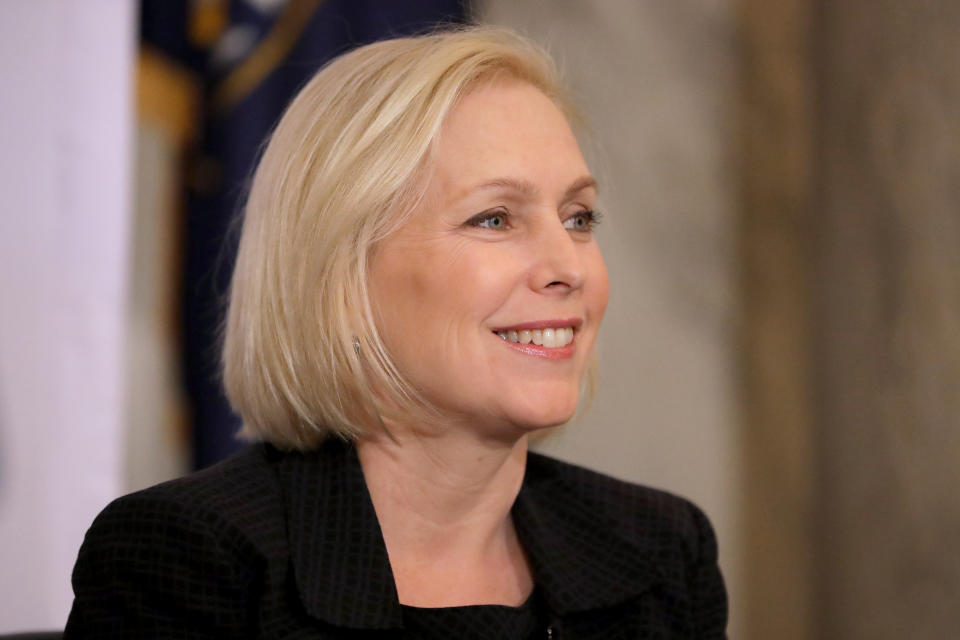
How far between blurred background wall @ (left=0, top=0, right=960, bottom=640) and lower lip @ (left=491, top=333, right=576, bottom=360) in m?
0.42

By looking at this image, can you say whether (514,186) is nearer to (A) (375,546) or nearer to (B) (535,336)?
(B) (535,336)

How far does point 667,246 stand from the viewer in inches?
122

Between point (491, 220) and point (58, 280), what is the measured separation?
1394 mm

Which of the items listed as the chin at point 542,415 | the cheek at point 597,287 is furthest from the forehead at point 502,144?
the chin at point 542,415

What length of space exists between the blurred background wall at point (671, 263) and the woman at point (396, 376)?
38 cm

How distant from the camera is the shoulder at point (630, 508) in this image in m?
1.63

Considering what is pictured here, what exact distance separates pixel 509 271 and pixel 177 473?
1.56m

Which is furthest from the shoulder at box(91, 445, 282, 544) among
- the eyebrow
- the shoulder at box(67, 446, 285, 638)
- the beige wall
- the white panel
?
the beige wall

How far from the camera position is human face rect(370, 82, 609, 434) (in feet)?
4.43

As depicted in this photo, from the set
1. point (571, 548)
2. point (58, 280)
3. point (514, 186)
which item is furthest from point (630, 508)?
point (58, 280)

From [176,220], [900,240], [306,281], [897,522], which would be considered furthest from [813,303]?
[306,281]

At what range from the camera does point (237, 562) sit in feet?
4.17

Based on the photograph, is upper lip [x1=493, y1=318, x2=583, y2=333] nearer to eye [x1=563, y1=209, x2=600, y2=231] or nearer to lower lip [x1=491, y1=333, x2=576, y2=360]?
lower lip [x1=491, y1=333, x2=576, y2=360]

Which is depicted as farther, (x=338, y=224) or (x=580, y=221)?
(x=580, y=221)
